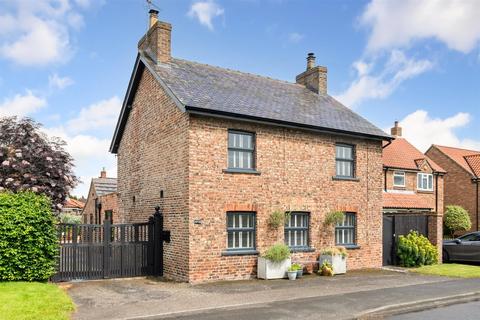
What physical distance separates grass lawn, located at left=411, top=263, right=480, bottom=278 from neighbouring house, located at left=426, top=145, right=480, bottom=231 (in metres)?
17.8

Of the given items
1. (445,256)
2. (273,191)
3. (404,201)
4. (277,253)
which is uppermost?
(273,191)

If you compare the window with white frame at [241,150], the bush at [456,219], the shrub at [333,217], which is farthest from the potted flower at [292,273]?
the bush at [456,219]

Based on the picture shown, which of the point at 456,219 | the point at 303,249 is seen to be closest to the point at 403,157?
the point at 456,219

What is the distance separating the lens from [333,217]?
17125 millimetres

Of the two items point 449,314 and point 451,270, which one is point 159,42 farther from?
point 451,270

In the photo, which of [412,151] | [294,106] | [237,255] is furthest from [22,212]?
[412,151]

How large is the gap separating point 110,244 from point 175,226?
84.4 inches

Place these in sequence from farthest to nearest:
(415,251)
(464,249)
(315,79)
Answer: (315,79) → (464,249) → (415,251)

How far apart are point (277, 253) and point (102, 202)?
1548 centimetres

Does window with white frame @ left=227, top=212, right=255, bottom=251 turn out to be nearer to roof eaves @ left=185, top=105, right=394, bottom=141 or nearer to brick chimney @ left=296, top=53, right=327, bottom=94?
roof eaves @ left=185, top=105, right=394, bottom=141

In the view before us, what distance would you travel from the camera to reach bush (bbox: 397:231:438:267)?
18719 mm

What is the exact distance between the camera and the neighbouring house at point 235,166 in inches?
575

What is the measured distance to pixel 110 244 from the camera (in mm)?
14680

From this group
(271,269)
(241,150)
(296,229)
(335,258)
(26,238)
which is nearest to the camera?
(26,238)
